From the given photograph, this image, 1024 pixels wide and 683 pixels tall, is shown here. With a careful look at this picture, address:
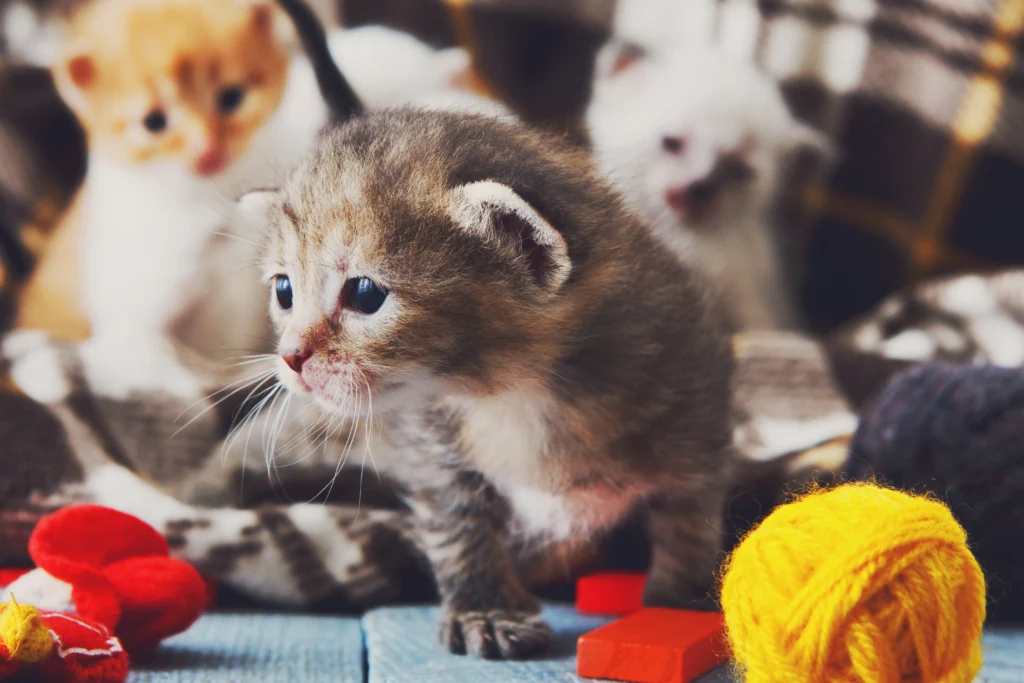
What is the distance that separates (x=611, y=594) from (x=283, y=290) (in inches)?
19.5

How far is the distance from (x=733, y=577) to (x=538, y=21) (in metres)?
1.30

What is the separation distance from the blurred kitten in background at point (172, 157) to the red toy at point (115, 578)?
0.49 metres

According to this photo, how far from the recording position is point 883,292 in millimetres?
2023

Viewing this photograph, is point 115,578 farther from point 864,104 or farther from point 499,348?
point 864,104

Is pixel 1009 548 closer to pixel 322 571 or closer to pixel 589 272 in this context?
pixel 589 272

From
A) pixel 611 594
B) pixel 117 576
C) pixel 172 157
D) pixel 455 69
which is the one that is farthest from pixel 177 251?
pixel 611 594

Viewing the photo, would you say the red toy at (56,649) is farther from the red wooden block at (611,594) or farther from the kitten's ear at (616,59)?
the kitten's ear at (616,59)

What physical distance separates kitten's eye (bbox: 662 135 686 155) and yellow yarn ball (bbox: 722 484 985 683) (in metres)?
1.26

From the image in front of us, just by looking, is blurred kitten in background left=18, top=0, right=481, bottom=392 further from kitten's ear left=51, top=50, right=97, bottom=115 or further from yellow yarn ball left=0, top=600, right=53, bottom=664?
yellow yarn ball left=0, top=600, right=53, bottom=664

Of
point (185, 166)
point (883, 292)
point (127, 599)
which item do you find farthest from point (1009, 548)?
point (185, 166)

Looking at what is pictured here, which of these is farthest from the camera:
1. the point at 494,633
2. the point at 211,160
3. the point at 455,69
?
the point at 455,69

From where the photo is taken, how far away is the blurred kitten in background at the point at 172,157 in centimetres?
144

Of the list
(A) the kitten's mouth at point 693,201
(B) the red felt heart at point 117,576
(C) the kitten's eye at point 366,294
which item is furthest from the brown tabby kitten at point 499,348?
(A) the kitten's mouth at point 693,201

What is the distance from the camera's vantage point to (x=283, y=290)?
100 cm
